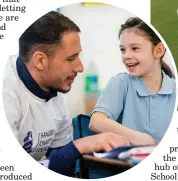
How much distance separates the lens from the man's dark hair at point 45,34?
1.27m

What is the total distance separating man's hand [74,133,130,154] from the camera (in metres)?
1.28

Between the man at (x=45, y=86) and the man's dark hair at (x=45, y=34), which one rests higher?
the man's dark hair at (x=45, y=34)

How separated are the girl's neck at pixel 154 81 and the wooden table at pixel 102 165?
223 millimetres

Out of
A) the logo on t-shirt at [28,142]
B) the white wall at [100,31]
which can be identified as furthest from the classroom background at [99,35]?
the logo on t-shirt at [28,142]

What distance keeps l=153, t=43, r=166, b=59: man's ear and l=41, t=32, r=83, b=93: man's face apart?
0.21m

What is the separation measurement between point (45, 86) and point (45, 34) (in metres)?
0.15

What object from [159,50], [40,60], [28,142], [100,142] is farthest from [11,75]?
[159,50]

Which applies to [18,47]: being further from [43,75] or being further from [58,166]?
[58,166]

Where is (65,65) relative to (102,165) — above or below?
above

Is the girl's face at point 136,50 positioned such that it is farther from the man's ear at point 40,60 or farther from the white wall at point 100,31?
the man's ear at point 40,60

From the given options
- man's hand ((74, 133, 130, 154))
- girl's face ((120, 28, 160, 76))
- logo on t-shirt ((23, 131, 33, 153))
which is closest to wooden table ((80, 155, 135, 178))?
man's hand ((74, 133, 130, 154))

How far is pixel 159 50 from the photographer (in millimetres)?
1280

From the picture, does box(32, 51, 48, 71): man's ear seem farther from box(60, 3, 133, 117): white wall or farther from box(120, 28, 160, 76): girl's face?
box(120, 28, 160, 76): girl's face

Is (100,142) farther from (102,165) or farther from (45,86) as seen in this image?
(45,86)
